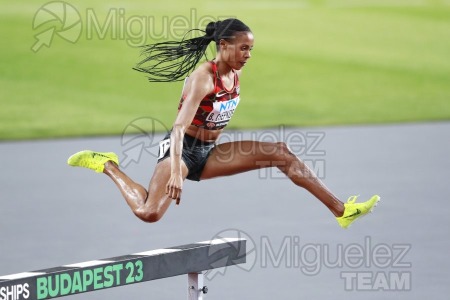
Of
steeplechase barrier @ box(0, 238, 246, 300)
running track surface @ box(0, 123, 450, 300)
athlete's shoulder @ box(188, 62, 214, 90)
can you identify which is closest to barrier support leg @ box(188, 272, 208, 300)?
steeplechase barrier @ box(0, 238, 246, 300)

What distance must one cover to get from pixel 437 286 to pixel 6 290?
356 centimetres

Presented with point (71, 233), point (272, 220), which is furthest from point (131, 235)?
point (272, 220)

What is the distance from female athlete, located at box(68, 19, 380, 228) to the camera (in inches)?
279

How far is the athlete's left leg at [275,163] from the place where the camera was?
23.8ft

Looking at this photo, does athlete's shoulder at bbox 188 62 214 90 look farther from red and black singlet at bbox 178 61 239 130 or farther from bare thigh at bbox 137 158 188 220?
bare thigh at bbox 137 158 188 220

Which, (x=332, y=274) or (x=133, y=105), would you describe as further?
(x=133, y=105)

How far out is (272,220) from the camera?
1037cm

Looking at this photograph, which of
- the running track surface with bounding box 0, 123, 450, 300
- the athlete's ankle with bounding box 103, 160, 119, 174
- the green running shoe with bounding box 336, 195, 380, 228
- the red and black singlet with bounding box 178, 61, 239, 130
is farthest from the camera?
the running track surface with bounding box 0, 123, 450, 300

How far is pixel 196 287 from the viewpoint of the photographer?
758 centimetres

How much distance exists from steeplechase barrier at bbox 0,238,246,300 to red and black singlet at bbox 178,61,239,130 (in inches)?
34.7

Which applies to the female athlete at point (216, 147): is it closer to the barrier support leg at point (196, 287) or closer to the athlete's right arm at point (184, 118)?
the athlete's right arm at point (184, 118)

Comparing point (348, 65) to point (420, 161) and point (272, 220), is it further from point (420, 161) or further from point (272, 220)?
point (272, 220)

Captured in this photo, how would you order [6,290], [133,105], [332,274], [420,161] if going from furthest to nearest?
[133,105] → [420,161] → [332,274] → [6,290]

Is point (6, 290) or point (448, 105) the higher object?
point (448, 105)
